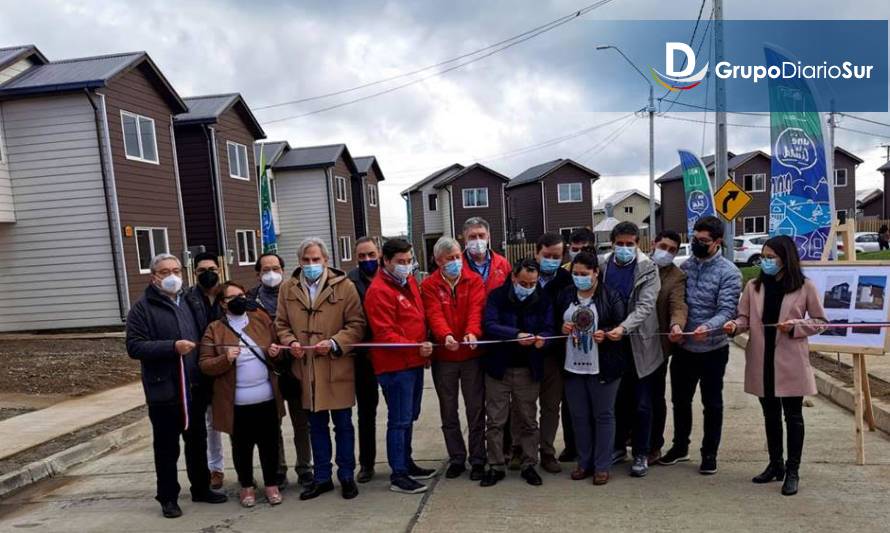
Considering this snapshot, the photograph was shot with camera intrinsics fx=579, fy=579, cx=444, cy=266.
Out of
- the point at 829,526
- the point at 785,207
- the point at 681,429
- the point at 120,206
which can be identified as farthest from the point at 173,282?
the point at 120,206

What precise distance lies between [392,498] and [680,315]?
2.60 m

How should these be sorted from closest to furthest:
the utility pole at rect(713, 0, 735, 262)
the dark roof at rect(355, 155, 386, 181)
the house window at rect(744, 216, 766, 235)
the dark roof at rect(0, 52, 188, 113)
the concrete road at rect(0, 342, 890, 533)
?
the concrete road at rect(0, 342, 890, 533)
the utility pole at rect(713, 0, 735, 262)
the dark roof at rect(0, 52, 188, 113)
the dark roof at rect(355, 155, 386, 181)
the house window at rect(744, 216, 766, 235)

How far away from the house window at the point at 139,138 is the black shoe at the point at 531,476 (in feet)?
47.9

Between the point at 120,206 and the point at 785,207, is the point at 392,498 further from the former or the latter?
the point at 120,206

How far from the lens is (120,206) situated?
575 inches

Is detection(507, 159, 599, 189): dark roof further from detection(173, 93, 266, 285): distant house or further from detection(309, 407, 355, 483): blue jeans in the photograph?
detection(309, 407, 355, 483): blue jeans

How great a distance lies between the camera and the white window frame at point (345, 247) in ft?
98.8

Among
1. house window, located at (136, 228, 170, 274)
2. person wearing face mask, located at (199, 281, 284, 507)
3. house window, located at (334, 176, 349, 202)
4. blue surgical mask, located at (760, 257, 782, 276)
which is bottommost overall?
person wearing face mask, located at (199, 281, 284, 507)

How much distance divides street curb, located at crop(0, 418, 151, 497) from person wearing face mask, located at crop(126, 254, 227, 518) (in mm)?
1911

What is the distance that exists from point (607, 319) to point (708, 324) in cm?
75

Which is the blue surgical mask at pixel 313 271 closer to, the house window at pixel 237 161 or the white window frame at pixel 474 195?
the house window at pixel 237 161

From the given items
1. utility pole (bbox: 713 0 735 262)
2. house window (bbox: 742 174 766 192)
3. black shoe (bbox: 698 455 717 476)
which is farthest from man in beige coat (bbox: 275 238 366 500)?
house window (bbox: 742 174 766 192)

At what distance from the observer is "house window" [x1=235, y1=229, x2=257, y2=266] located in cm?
2180

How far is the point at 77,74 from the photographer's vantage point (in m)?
14.4
